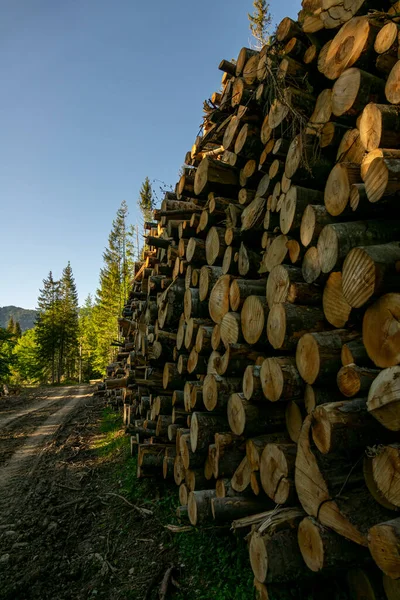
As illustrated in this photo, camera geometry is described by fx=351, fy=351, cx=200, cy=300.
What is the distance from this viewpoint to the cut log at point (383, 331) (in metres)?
1.92

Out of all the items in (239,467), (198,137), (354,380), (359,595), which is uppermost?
(198,137)

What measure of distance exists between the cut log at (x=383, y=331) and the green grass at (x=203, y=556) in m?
2.38

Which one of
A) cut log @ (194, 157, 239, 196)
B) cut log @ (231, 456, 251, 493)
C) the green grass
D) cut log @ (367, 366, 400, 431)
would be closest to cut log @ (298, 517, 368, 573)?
cut log @ (367, 366, 400, 431)

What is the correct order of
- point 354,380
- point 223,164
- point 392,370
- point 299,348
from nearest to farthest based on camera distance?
1. point 392,370
2. point 354,380
3. point 299,348
4. point 223,164

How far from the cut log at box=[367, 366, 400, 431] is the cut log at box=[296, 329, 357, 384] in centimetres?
48

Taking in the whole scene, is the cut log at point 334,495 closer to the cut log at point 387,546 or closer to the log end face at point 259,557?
the cut log at point 387,546

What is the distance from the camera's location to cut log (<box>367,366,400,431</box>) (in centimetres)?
177

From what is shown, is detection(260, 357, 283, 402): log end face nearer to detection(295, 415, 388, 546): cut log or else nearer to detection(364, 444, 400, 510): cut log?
detection(295, 415, 388, 546): cut log

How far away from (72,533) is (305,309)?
4.21 m

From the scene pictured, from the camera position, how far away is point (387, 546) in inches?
67.2

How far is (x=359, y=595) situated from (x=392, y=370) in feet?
5.26

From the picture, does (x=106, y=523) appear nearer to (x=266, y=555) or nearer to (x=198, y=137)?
(x=266, y=555)

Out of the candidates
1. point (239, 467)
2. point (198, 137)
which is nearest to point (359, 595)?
point (239, 467)

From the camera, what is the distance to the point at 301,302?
2848mm
